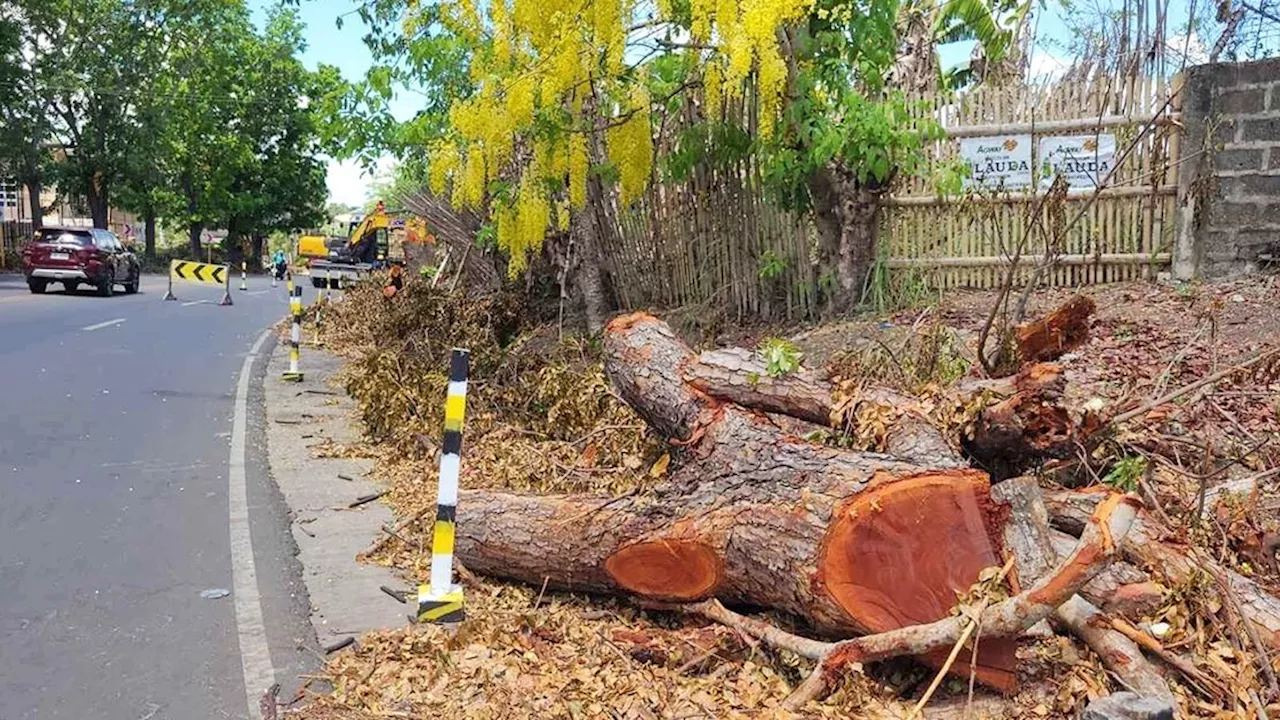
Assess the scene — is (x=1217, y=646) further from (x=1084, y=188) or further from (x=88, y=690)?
(x=1084, y=188)

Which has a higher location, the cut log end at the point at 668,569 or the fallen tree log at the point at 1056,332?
the fallen tree log at the point at 1056,332

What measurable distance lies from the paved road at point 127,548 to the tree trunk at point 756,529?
1151 millimetres

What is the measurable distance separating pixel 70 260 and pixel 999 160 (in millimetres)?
22218

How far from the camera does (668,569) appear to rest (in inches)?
167

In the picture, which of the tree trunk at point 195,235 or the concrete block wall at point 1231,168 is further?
the tree trunk at point 195,235

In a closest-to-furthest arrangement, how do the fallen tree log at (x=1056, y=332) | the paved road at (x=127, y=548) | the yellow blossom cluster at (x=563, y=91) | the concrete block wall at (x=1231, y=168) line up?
the paved road at (x=127, y=548)
the fallen tree log at (x=1056, y=332)
the yellow blossom cluster at (x=563, y=91)
the concrete block wall at (x=1231, y=168)

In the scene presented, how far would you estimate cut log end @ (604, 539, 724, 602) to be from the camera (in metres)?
4.13

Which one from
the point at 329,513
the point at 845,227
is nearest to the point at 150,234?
the point at 845,227

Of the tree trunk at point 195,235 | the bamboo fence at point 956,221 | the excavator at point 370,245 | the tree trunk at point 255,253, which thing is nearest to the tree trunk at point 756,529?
the bamboo fence at point 956,221

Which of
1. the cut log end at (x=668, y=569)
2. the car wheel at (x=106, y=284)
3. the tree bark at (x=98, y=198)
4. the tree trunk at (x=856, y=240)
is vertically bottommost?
the cut log end at (x=668, y=569)

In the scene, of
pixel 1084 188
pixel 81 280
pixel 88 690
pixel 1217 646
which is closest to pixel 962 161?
pixel 1084 188

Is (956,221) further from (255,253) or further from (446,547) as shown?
(255,253)

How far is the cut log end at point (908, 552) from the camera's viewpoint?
3.61m

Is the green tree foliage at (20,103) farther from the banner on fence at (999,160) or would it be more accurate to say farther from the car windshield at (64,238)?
the banner on fence at (999,160)
